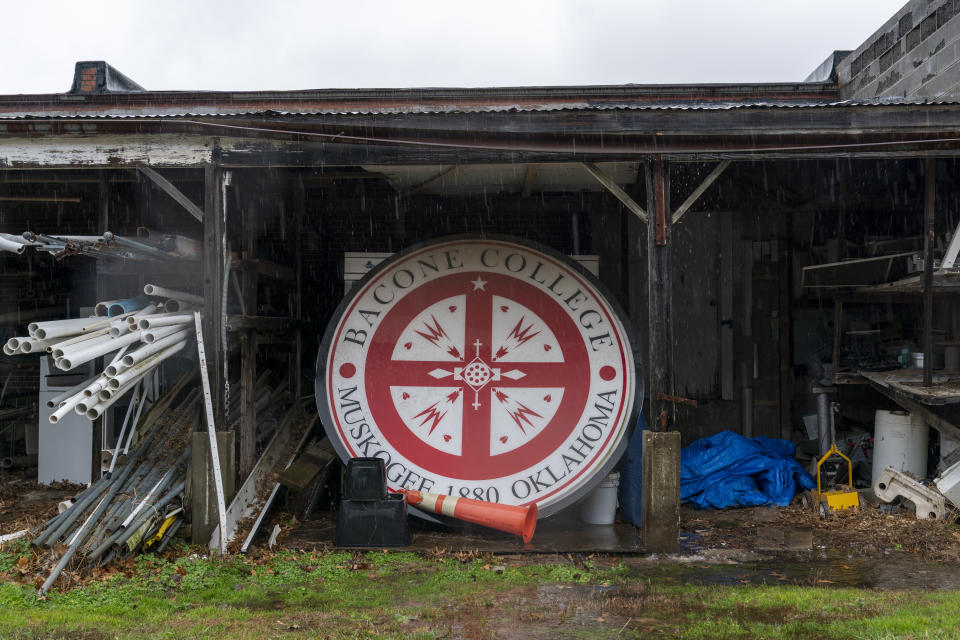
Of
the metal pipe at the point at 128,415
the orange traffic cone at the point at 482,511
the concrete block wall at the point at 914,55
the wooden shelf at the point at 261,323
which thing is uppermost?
the concrete block wall at the point at 914,55

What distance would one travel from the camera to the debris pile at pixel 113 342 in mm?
5262

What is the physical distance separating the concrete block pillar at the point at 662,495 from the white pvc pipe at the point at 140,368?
3.56 meters

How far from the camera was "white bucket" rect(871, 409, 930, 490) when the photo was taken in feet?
23.3

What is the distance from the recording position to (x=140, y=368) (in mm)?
5605

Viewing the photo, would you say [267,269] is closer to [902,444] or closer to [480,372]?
Result: [480,372]

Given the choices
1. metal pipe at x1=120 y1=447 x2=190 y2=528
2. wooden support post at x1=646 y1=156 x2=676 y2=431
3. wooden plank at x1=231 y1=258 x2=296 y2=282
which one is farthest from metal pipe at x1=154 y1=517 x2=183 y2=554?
wooden support post at x1=646 y1=156 x2=676 y2=431

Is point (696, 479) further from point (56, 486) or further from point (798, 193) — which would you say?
point (56, 486)

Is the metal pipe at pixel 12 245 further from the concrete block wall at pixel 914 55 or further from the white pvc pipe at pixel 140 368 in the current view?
the concrete block wall at pixel 914 55

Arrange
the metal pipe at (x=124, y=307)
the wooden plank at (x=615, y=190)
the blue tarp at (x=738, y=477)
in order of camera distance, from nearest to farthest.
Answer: the wooden plank at (x=615, y=190)
the metal pipe at (x=124, y=307)
the blue tarp at (x=738, y=477)

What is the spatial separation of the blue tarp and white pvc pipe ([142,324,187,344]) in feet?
15.3

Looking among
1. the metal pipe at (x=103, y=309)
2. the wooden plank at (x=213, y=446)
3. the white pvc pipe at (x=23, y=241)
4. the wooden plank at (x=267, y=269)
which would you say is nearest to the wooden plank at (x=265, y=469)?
the wooden plank at (x=213, y=446)

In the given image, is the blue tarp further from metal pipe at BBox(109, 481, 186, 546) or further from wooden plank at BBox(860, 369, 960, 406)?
metal pipe at BBox(109, 481, 186, 546)

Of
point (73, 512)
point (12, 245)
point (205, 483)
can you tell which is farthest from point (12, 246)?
point (205, 483)

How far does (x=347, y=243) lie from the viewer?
29.9ft
